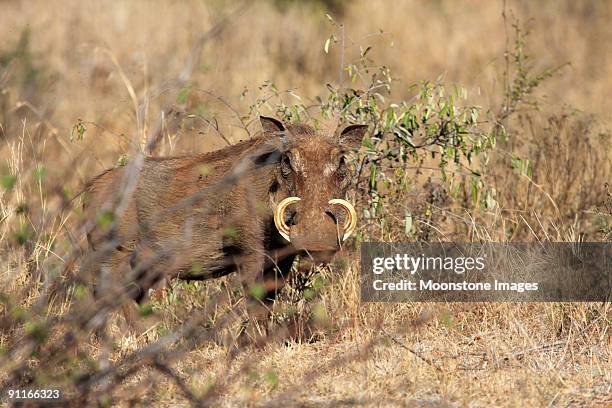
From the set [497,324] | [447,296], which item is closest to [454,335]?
[497,324]

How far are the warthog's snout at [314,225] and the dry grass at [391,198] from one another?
46 cm

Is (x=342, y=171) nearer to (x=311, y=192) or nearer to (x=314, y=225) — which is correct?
(x=311, y=192)

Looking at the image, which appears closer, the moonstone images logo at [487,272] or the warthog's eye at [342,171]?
the warthog's eye at [342,171]

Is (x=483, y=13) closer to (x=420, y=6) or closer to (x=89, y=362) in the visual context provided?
(x=420, y=6)

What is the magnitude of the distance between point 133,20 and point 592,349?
959 cm

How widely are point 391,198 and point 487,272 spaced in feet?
2.91

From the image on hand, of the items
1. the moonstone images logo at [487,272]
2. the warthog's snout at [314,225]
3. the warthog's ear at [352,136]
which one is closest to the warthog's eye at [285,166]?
the warthog's snout at [314,225]

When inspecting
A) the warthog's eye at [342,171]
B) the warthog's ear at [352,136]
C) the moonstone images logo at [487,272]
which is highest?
the warthog's ear at [352,136]

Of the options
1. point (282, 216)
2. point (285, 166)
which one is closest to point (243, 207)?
point (285, 166)

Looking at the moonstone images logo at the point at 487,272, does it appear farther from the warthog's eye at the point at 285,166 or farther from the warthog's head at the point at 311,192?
the warthog's eye at the point at 285,166

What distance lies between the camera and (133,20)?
13.3 meters

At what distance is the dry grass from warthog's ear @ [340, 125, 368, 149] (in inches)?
29.3

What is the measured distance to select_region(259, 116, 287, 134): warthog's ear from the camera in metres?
5.61

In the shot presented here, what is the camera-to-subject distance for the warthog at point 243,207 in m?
5.25
